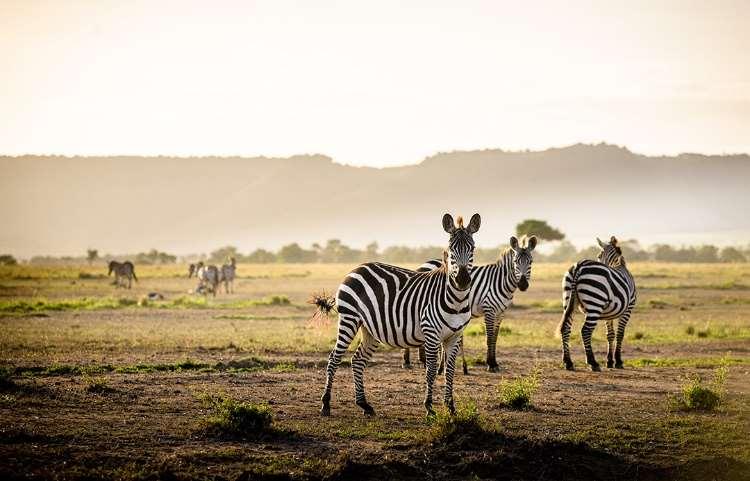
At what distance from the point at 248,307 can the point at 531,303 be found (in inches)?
532

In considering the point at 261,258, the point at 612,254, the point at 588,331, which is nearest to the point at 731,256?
the point at 261,258

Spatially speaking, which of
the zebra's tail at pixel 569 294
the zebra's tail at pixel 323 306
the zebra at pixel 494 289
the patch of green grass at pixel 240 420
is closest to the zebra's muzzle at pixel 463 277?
the patch of green grass at pixel 240 420

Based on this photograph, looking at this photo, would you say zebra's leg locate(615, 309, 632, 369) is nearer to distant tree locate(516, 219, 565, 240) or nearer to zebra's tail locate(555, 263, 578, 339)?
zebra's tail locate(555, 263, 578, 339)

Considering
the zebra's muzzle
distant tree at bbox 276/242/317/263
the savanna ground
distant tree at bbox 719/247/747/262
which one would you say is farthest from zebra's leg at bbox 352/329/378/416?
distant tree at bbox 276/242/317/263

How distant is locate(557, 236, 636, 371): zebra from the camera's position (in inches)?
710

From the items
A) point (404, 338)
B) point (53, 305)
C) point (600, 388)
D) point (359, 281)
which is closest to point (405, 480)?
point (404, 338)

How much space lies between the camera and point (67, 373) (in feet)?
53.7

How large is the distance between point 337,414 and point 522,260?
20.0ft

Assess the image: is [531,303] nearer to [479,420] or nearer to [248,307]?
[248,307]

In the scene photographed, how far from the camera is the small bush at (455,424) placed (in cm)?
1084

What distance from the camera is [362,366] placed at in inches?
511

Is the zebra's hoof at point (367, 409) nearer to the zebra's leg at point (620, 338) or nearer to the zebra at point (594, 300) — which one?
the zebra at point (594, 300)

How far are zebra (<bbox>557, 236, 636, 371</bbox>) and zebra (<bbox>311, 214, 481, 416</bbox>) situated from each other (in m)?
6.49

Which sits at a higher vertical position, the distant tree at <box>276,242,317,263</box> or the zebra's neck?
the distant tree at <box>276,242,317,263</box>
